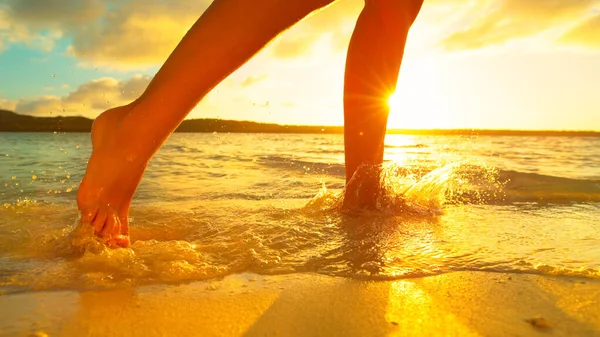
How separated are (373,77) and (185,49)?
35.6 inches

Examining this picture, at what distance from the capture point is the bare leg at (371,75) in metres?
1.85

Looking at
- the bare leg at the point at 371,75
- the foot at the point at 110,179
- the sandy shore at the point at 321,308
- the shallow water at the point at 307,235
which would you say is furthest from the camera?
the bare leg at the point at 371,75

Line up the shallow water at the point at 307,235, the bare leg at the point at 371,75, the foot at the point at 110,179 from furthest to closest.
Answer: the bare leg at the point at 371,75
the foot at the point at 110,179
the shallow water at the point at 307,235

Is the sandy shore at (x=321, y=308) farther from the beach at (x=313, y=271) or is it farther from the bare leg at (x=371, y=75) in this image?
the bare leg at (x=371, y=75)

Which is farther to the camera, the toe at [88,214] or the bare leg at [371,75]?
the bare leg at [371,75]

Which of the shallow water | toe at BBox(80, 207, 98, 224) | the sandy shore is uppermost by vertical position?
toe at BBox(80, 207, 98, 224)

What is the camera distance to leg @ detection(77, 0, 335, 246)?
1.23 meters

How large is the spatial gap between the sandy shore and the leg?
44 cm

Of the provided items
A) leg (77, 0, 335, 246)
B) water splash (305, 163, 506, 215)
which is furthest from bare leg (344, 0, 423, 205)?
leg (77, 0, 335, 246)

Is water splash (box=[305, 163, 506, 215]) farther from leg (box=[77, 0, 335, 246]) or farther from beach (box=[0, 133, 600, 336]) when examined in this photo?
leg (box=[77, 0, 335, 246])

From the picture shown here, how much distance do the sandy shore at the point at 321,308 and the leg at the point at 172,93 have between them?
17.2 inches

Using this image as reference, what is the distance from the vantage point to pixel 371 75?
1.90 metres

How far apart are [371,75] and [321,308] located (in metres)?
1.25

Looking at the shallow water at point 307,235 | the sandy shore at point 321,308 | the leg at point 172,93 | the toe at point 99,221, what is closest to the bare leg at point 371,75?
the shallow water at point 307,235
